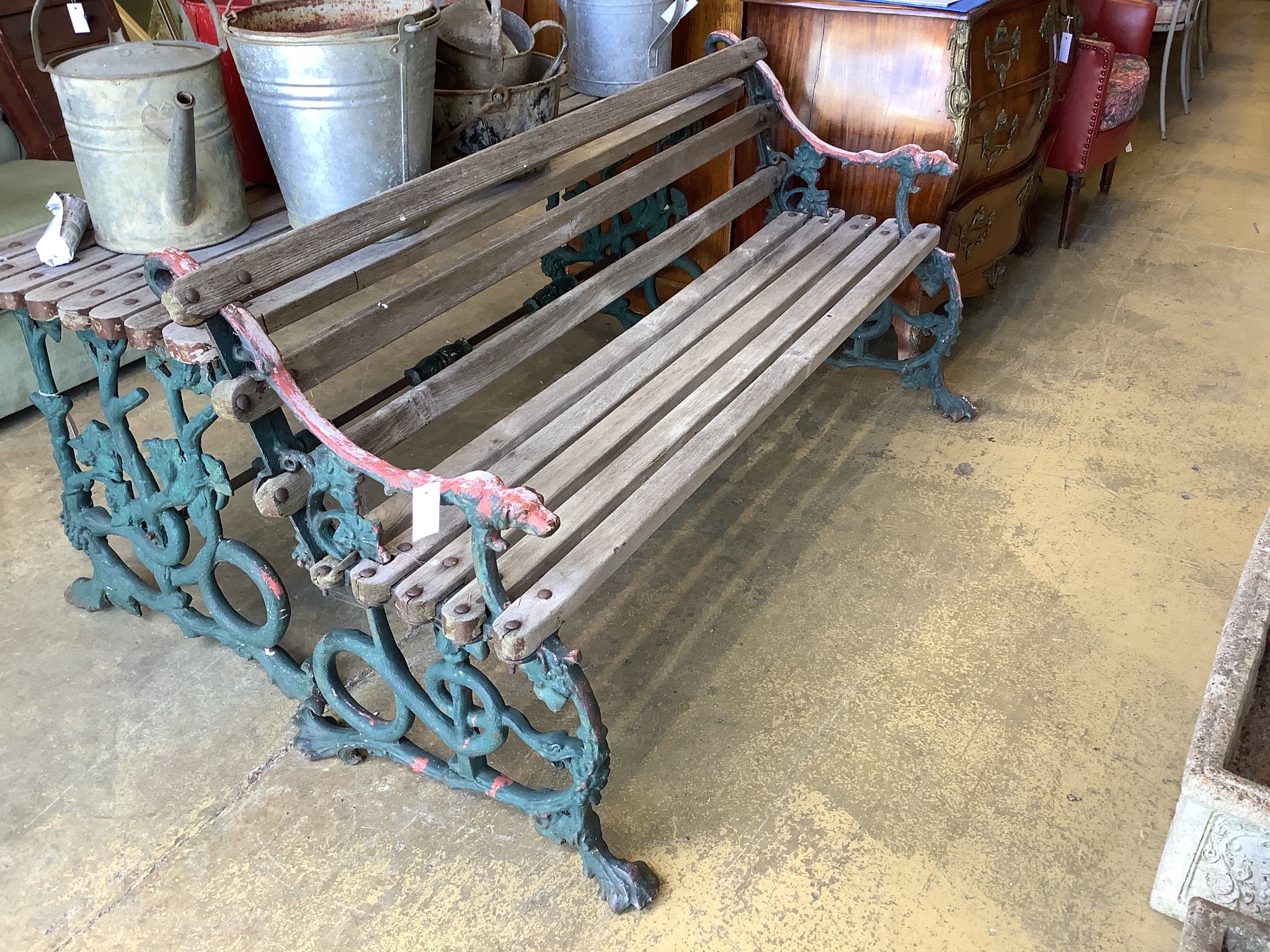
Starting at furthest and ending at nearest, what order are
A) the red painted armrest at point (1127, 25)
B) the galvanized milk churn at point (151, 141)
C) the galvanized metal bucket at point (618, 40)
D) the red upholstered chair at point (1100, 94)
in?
the red painted armrest at point (1127, 25) < the red upholstered chair at point (1100, 94) < the galvanized metal bucket at point (618, 40) < the galvanized milk churn at point (151, 141)

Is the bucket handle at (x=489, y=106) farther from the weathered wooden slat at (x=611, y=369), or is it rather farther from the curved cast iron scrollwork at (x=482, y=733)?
the curved cast iron scrollwork at (x=482, y=733)

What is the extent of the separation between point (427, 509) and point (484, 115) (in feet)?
3.18

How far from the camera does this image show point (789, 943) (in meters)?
1.53

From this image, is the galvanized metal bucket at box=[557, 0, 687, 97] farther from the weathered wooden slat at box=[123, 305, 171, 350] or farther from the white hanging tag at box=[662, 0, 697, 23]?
the weathered wooden slat at box=[123, 305, 171, 350]

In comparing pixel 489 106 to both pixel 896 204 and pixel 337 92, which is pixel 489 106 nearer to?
pixel 337 92

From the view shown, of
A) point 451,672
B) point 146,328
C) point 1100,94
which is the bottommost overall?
point 451,672

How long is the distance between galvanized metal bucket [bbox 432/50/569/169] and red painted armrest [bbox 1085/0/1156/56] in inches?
107

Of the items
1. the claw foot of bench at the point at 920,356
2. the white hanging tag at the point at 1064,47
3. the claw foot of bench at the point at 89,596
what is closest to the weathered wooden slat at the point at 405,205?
the claw foot of bench at the point at 920,356

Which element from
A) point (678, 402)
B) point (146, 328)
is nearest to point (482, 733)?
point (678, 402)

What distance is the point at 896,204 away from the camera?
2604mm

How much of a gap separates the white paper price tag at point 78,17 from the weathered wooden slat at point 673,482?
118 inches

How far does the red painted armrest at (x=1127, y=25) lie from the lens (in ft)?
12.4

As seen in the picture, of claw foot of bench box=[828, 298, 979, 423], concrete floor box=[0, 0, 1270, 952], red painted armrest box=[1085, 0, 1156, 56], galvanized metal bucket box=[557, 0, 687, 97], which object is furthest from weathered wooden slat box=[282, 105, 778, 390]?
red painted armrest box=[1085, 0, 1156, 56]

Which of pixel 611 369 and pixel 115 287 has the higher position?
pixel 115 287
